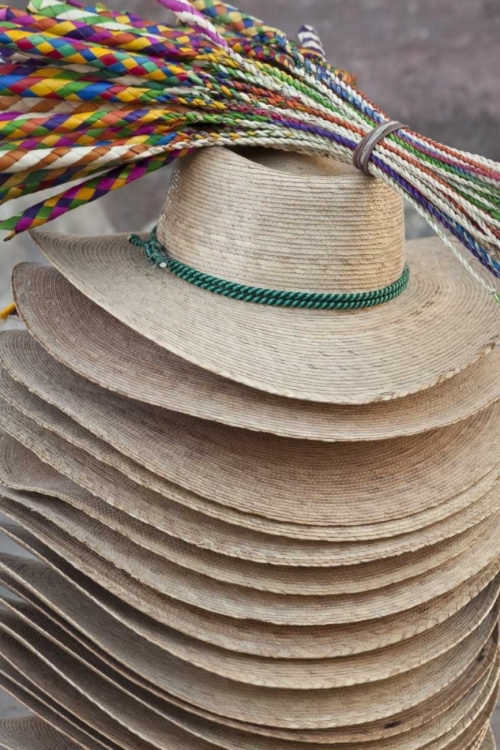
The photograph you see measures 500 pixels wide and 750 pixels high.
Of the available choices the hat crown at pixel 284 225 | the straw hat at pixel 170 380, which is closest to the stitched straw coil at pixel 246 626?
the straw hat at pixel 170 380

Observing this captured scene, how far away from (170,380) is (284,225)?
17cm

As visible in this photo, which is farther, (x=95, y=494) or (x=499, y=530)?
(x=499, y=530)

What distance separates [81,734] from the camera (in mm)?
841

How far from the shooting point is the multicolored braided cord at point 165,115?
0.74 meters

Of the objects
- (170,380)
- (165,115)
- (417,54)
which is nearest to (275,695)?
(170,380)

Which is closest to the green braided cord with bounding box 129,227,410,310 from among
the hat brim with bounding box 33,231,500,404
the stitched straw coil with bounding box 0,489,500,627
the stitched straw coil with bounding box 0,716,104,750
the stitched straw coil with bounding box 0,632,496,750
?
the hat brim with bounding box 33,231,500,404

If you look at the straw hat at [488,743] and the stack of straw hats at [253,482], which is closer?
the stack of straw hats at [253,482]

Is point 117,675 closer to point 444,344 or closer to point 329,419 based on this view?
point 329,419

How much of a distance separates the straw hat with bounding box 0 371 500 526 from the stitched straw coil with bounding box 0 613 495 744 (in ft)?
0.55

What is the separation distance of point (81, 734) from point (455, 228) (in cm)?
58

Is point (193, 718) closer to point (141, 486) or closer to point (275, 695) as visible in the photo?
point (275, 695)

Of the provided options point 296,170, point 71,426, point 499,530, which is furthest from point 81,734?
point 296,170

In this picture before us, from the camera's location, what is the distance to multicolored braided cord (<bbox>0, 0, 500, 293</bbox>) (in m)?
0.74

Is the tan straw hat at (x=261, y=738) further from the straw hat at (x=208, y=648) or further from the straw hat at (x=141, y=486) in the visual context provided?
the straw hat at (x=141, y=486)
